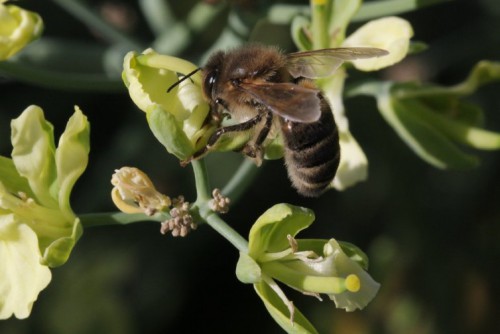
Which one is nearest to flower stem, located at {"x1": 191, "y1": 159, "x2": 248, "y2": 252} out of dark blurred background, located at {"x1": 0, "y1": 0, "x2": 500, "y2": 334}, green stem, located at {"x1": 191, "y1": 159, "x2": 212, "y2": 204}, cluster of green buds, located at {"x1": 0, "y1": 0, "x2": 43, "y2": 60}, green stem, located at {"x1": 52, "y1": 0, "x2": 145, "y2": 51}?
green stem, located at {"x1": 191, "y1": 159, "x2": 212, "y2": 204}

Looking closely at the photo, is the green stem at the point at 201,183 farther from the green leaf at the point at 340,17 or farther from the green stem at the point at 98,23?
the green stem at the point at 98,23

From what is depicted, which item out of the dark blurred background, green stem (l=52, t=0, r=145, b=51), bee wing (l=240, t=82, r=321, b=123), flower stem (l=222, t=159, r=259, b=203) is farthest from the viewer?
the dark blurred background

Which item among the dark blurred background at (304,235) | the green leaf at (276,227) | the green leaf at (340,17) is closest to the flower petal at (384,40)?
the green leaf at (340,17)

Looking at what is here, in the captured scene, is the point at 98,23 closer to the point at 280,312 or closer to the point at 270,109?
the point at 270,109

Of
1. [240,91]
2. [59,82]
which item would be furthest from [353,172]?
[59,82]

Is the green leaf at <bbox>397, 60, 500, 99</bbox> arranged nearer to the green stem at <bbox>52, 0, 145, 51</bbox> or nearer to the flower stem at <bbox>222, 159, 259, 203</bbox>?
the flower stem at <bbox>222, 159, 259, 203</bbox>

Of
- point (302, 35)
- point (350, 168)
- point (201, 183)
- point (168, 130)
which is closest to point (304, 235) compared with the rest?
point (350, 168)

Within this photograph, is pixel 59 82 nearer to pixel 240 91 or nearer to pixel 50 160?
pixel 50 160
